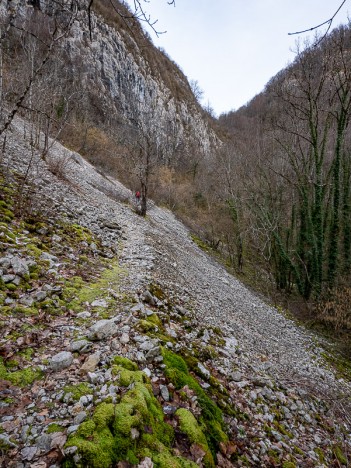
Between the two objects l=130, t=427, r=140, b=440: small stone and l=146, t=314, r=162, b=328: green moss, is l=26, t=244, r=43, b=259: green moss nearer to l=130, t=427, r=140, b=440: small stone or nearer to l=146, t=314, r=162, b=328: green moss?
l=146, t=314, r=162, b=328: green moss

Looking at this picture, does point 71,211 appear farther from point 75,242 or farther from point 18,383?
point 18,383

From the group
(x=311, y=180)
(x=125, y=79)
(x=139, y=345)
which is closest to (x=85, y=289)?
(x=139, y=345)

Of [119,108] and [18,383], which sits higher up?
[119,108]

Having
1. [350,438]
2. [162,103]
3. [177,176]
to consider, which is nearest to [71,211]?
[350,438]

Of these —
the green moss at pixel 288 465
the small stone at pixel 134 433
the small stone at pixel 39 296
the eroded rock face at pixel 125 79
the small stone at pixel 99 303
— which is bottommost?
the small stone at pixel 39 296

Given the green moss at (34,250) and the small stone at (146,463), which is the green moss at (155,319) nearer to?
the small stone at (146,463)

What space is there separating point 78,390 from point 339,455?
401 centimetres

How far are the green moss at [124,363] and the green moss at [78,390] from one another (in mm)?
431

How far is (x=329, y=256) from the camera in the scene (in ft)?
40.0

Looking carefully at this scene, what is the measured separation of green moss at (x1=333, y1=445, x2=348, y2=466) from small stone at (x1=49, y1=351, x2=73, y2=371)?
397 cm

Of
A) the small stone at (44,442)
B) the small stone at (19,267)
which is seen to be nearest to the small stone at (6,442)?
the small stone at (44,442)

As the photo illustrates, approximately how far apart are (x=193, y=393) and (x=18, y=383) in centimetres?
181

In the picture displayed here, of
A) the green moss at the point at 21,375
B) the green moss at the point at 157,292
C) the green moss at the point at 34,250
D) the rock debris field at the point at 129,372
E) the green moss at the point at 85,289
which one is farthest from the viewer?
the green moss at the point at 157,292

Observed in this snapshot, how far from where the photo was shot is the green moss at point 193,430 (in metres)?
2.33
